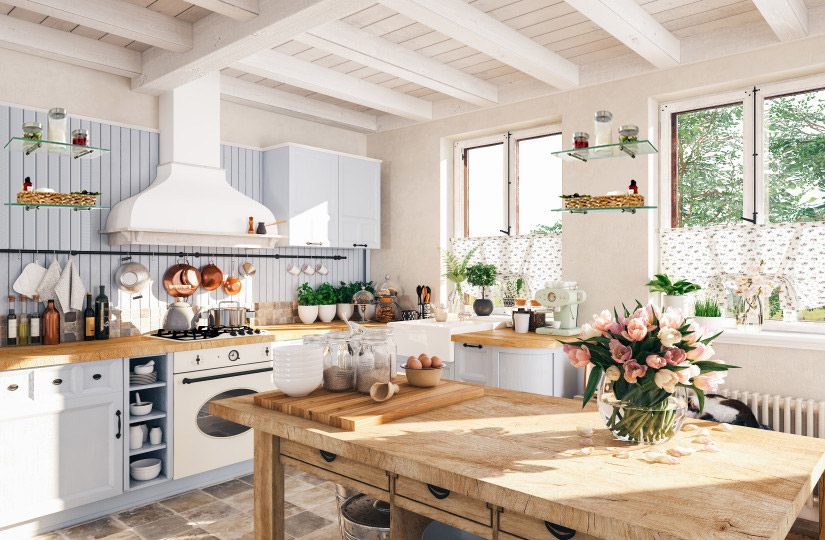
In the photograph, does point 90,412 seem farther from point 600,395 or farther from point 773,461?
point 773,461

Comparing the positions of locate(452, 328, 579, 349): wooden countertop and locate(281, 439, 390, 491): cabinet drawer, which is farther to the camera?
locate(452, 328, 579, 349): wooden countertop

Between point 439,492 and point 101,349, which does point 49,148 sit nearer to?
point 101,349

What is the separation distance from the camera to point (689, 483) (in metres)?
1.39

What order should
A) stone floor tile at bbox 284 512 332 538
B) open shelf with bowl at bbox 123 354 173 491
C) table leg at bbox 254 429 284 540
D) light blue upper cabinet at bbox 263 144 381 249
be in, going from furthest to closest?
light blue upper cabinet at bbox 263 144 381 249, open shelf with bowl at bbox 123 354 173 491, stone floor tile at bbox 284 512 332 538, table leg at bbox 254 429 284 540

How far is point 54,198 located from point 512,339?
3010 mm

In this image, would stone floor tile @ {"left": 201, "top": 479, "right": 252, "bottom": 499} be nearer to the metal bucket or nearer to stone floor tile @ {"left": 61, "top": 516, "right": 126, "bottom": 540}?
stone floor tile @ {"left": 61, "top": 516, "right": 126, "bottom": 540}

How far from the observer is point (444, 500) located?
1555 mm

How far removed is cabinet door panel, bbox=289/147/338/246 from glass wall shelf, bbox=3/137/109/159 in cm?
163

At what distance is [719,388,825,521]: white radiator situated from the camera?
10.7 feet

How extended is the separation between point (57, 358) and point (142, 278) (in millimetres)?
1066

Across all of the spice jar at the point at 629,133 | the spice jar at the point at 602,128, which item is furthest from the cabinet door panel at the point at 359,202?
the spice jar at the point at 629,133

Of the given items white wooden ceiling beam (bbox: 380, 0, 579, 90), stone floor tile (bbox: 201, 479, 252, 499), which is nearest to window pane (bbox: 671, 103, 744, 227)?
white wooden ceiling beam (bbox: 380, 0, 579, 90)

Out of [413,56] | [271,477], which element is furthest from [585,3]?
[271,477]

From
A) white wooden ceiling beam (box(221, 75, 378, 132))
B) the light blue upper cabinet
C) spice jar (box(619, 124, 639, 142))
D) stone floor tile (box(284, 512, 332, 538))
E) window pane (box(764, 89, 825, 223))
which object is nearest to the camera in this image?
spice jar (box(619, 124, 639, 142))
